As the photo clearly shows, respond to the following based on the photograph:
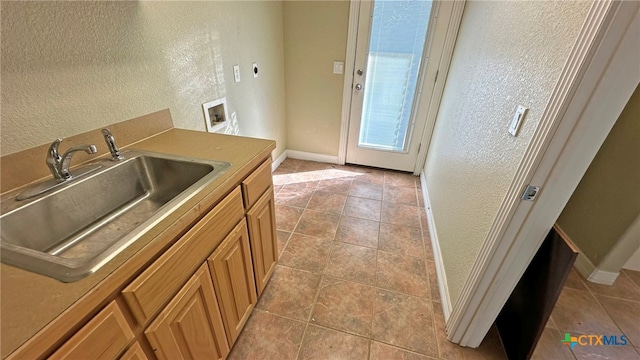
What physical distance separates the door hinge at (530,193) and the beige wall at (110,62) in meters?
1.60

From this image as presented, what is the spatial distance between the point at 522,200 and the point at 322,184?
194 cm

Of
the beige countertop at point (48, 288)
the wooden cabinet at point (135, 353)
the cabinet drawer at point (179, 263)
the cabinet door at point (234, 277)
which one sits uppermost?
the beige countertop at point (48, 288)

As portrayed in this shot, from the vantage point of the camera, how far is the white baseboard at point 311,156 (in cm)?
310

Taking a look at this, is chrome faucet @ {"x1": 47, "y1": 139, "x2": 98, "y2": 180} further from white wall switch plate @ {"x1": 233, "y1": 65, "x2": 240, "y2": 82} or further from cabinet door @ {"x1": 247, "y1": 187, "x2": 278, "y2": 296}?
white wall switch plate @ {"x1": 233, "y1": 65, "x2": 240, "y2": 82}

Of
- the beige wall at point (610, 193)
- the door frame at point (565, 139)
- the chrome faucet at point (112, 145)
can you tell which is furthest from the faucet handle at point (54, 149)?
the beige wall at point (610, 193)

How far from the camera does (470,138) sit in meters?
1.47

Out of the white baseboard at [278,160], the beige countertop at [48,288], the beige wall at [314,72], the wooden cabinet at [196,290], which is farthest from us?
the white baseboard at [278,160]

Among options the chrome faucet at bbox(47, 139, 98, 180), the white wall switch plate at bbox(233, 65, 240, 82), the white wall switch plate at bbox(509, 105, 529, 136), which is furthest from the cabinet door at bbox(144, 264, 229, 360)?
the white wall switch plate at bbox(233, 65, 240, 82)

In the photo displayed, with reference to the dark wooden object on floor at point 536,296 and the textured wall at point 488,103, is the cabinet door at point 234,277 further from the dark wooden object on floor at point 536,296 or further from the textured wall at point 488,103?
the dark wooden object on floor at point 536,296

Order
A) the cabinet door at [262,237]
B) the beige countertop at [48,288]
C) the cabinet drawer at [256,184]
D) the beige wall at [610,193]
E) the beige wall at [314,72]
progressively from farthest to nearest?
the beige wall at [314,72]
the beige wall at [610,193]
the cabinet door at [262,237]
the cabinet drawer at [256,184]
the beige countertop at [48,288]

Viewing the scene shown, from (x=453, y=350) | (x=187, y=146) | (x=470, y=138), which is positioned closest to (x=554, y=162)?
(x=470, y=138)

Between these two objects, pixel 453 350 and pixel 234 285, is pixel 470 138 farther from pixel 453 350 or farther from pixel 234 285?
pixel 234 285

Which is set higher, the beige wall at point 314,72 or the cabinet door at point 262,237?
the beige wall at point 314,72

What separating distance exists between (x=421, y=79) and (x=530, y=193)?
6.28ft
